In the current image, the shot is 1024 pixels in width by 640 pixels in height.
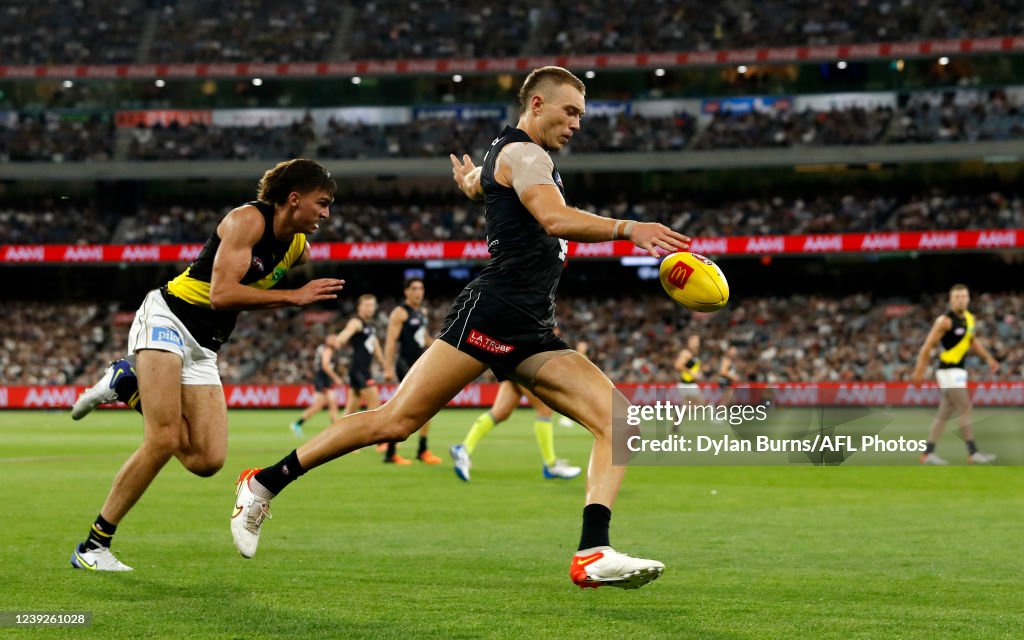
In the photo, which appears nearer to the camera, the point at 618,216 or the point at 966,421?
the point at 966,421

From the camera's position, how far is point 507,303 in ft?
21.6

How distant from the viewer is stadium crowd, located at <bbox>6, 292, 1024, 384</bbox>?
1772 inches

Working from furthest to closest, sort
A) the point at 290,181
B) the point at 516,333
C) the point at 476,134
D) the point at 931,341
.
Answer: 1. the point at 476,134
2. the point at 931,341
3. the point at 290,181
4. the point at 516,333

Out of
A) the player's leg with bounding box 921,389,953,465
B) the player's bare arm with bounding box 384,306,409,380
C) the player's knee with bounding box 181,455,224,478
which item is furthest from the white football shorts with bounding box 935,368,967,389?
the player's knee with bounding box 181,455,224,478

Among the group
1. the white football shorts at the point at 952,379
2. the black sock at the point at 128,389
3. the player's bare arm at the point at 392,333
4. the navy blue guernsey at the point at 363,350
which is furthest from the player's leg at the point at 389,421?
the navy blue guernsey at the point at 363,350

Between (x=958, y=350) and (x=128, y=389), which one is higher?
(x=958, y=350)

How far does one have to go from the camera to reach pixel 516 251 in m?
6.68

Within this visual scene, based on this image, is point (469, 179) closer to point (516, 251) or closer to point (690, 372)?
point (516, 251)

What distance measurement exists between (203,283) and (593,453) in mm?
2855

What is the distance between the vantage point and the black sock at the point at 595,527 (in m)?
6.14

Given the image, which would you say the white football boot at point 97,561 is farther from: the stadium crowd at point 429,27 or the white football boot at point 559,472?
the stadium crowd at point 429,27

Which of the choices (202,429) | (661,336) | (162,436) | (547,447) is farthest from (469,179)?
(661,336)

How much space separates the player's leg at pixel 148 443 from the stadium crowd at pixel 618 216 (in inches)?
1707

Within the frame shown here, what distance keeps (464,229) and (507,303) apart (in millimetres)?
46363
